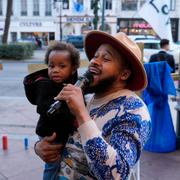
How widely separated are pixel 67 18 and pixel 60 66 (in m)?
44.7

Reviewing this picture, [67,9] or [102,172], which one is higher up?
[67,9]

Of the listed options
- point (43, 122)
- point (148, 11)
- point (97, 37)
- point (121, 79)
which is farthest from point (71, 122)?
point (148, 11)

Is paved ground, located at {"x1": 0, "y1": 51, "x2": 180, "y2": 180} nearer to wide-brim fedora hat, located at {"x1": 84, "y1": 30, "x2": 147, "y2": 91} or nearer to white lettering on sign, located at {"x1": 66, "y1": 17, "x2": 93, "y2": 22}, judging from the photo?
wide-brim fedora hat, located at {"x1": 84, "y1": 30, "x2": 147, "y2": 91}

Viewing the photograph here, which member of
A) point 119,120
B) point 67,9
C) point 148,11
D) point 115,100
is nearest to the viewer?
point 119,120

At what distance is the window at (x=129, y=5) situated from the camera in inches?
1719

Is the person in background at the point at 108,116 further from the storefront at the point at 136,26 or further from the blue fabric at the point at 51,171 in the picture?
the storefront at the point at 136,26

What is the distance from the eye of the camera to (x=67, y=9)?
45.5 metres

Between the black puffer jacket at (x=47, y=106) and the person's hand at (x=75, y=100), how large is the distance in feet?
0.30

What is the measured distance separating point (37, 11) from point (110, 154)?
46469 mm

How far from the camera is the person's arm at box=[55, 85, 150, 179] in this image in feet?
4.15

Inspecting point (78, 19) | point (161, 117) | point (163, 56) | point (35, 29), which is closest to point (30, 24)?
point (35, 29)

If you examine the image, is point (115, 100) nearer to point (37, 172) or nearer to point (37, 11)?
point (37, 172)

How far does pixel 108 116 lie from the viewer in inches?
56.7

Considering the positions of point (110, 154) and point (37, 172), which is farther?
point (37, 172)
